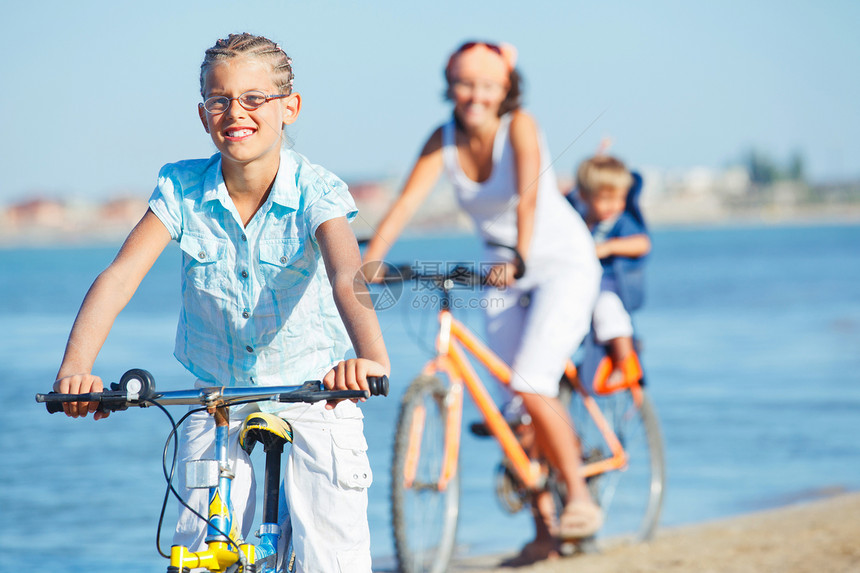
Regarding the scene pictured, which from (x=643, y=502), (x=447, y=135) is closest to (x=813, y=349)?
(x=643, y=502)

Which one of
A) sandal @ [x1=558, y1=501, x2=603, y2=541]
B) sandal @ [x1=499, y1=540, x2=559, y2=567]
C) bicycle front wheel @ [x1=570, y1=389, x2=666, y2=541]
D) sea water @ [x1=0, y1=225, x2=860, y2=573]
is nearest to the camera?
sandal @ [x1=558, y1=501, x2=603, y2=541]

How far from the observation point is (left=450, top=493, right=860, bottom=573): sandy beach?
4375 millimetres

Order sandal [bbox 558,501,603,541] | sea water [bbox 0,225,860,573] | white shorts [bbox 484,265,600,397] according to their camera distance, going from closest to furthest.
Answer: white shorts [bbox 484,265,600,397], sandal [bbox 558,501,603,541], sea water [bbox 0,225,860,573]

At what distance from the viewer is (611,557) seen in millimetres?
4793

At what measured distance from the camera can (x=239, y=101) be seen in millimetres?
2527

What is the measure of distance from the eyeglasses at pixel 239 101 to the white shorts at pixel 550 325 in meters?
2.31

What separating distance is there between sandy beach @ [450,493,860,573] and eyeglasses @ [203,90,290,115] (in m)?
2.80

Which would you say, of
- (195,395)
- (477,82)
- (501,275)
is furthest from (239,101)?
(477,82)

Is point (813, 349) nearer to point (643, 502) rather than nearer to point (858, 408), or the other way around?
point (858, 408)

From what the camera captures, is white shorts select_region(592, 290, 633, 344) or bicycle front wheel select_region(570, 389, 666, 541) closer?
white shorts select_region(592, 290, 633, 344)

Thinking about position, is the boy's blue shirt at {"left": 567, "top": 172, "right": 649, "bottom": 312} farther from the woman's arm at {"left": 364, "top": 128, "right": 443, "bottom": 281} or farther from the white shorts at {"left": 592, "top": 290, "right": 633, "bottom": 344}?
the woman's arm at {"left": 364, "top": 128, "right": 443, "bottom": 281}

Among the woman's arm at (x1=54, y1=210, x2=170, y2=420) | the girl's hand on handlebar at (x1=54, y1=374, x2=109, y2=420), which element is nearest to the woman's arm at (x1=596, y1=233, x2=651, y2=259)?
the woman's arm at (x1=54, y1=210, x2=170, y2=420)

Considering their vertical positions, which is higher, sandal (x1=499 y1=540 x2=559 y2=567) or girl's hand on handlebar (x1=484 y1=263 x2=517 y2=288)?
girl's hand on handlebar (x1=484 y1=263 x2=517 y2=288)

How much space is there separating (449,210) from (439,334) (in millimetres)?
977
